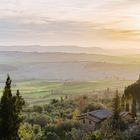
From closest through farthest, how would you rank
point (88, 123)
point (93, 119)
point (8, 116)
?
point (8, 116) < point (93, 119) < point (88, 123)

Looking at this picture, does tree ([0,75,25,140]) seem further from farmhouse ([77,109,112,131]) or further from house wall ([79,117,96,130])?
house wall ([79,117,96,130])

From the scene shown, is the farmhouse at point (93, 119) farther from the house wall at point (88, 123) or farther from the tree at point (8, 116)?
the tree at point (8, 116)

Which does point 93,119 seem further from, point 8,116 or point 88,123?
point 8,116

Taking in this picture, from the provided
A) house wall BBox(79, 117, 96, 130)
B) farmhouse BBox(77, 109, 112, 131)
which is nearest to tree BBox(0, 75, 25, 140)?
farmhouse BBox(77, 109, 112, 131)

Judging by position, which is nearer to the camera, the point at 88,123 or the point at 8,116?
the point at 8,116

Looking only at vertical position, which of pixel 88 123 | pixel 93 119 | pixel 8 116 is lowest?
pixel 88 123

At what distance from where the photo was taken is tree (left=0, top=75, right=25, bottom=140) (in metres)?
22.0

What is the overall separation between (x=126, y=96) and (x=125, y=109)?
17.1ft

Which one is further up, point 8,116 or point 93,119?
point 8,116

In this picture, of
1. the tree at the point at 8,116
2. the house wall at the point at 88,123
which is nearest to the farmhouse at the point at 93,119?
the house wall at the point at 88,123

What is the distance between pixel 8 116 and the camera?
22.2 meters

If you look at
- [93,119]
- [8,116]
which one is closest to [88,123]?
[93,119]

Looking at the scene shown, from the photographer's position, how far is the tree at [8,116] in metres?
22.0

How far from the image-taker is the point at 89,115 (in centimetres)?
5675
